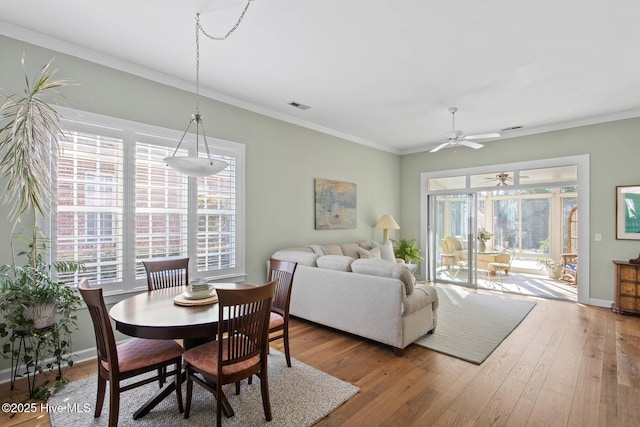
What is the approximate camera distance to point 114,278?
3.21 m

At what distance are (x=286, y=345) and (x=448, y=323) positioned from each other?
2358 millimetres

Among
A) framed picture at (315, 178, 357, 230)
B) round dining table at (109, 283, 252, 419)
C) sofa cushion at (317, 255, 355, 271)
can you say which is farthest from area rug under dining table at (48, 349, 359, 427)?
framed picture at (315, 178, 357, 230)

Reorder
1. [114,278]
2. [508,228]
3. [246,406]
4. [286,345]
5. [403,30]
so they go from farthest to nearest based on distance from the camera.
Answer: [508,228], [114,278], [286,345], [403,30], [246,406]

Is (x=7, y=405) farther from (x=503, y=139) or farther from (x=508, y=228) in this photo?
(x=508, y=228)

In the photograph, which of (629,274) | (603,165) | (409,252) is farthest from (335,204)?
(629,274)

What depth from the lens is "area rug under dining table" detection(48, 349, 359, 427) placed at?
216 centimetres

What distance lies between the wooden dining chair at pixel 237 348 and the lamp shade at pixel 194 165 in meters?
1.09

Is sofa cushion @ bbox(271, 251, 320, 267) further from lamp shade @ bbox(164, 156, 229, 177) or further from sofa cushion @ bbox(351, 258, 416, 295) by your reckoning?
lamp shade @ bbox(164, 156, 229, 177)

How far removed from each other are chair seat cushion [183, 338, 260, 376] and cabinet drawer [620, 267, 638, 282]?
212 inches

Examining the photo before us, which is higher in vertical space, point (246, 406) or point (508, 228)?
point (508, 228)

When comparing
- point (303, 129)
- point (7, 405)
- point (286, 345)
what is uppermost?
point (303, 129)

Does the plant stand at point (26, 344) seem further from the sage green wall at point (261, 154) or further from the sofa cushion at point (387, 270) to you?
the sofa cushion at point (387, 270)

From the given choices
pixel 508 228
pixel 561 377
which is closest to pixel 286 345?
pixel 561 377

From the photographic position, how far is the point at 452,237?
6812 millimetres
